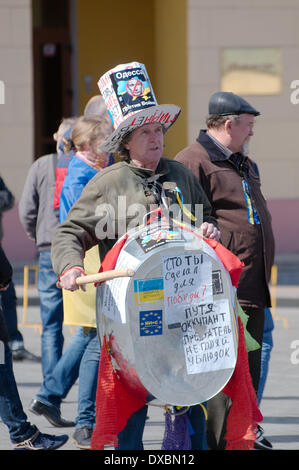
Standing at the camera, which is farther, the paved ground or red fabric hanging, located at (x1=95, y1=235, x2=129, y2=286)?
the paved ground

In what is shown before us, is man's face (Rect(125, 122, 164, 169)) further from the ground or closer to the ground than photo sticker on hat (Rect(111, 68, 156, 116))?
closer to the ground

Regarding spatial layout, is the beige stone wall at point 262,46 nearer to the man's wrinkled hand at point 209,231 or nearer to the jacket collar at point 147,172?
the jacket collar at point 147,172

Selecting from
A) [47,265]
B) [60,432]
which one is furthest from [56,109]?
[60,432]

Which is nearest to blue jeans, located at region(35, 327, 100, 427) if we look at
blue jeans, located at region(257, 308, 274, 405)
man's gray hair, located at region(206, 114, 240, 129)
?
blue jeans, located at region(257, 308, 274, 405)

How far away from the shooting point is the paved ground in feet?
18.3

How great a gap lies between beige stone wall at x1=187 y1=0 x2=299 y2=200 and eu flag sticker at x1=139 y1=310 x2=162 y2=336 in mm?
10270

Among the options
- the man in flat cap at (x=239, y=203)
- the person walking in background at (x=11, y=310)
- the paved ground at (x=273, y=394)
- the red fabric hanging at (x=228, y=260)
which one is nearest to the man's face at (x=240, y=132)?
the man in flat cap at (x=239, y=203)

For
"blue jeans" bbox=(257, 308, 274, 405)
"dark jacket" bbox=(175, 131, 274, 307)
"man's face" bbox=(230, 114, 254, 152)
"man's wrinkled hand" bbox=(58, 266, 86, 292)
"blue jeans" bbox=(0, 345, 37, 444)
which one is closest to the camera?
"man's wrinkled hand" bbox=(58, 266, 86, 292)

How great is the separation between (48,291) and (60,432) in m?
1.20

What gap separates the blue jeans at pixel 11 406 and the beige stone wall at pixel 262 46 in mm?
9211

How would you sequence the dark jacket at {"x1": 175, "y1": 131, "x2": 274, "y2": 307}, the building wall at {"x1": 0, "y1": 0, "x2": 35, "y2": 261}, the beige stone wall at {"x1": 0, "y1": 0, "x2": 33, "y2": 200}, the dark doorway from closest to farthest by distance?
the dark jacket at {"x1": 175, "y1": 131, "x2": 274, "y2": 307}
the building wall at {"x1": 0, "y1": 0, "x2": 35, "y2": 261}
the beige stone wall at {"x1": 0, "y1": 0, "x2": 33, "y2": 200}
the dark doorway

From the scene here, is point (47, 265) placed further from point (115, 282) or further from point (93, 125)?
point (115, 282)

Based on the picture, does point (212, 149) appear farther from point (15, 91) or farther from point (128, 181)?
point (15, 91)

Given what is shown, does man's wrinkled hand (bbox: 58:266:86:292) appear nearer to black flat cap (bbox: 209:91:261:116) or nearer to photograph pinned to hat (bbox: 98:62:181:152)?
photograph pinned to hat (bbox: 98:62:181:152)
